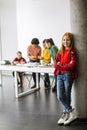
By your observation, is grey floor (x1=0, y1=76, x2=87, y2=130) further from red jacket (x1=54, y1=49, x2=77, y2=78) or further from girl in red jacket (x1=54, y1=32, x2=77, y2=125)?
red jacket (x1=54, y1=49, x2=77, y2=78)

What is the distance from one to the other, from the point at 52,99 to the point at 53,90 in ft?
2.93

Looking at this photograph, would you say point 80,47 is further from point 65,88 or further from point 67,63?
point 65,88

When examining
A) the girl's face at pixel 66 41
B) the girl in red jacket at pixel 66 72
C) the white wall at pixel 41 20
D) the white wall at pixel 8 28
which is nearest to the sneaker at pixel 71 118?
the girl in red jacket at pixel 66 72

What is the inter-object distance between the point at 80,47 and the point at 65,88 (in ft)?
2.23

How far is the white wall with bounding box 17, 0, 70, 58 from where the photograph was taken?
8930 mm

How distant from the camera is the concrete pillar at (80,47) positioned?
14.7ft

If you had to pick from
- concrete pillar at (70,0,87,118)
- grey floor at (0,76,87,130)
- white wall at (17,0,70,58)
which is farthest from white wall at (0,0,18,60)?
concrete pillar at (70,0,87,118)

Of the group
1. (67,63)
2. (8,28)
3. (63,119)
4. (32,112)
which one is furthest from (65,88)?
(8,28)

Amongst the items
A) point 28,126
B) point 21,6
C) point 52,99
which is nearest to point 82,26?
point 28,126

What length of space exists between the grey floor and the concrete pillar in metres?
0.31

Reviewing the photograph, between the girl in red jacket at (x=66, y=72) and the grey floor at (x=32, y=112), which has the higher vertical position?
the girl in red jacket at (x=66, y=72)

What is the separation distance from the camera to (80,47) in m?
4.52

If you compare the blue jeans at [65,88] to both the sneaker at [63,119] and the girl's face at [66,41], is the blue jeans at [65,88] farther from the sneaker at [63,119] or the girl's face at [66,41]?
the girl's face at [66,41]

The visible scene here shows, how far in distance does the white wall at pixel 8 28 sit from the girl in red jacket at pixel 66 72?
5.45 meters
